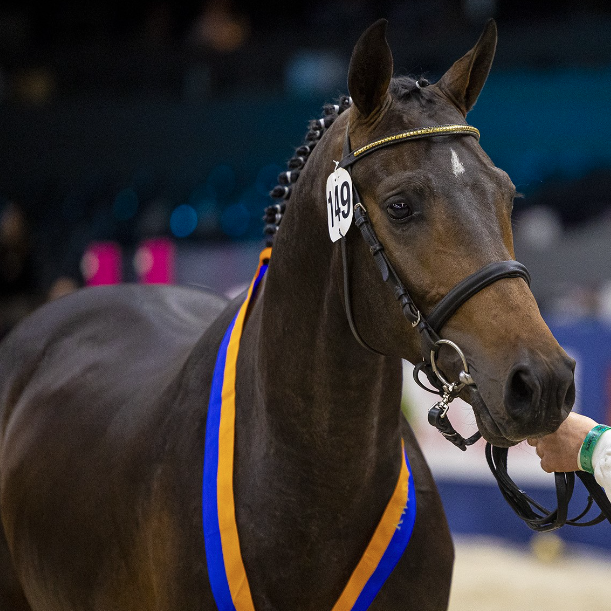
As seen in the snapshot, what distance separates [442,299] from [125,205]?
939 centimetres

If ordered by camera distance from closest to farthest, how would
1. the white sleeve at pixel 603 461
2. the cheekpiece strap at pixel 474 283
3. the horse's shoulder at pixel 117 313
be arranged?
the cheekpiece strap at pixel 474 283
the white sleeve at pixel 603 461
the horse's shoulder at pixel 117 313

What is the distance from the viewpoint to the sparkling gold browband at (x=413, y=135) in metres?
1.80

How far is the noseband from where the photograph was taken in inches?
64.5

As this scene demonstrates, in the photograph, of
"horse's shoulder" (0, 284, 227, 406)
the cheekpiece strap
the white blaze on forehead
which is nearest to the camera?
the cheekpiece strap

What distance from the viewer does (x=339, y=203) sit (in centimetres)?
186

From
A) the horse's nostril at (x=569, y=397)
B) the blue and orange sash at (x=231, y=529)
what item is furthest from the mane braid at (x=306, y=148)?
the horse's nostril at (x=569, y=397)

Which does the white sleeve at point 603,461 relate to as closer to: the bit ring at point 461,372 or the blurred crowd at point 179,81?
the bit ring at point 461,372

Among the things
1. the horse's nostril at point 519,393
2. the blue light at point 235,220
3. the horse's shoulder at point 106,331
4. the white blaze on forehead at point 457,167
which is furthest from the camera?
the blue light at point 235,220

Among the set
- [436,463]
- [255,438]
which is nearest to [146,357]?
[255,438]

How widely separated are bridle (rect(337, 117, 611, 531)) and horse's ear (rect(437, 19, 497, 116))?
6.3 inches

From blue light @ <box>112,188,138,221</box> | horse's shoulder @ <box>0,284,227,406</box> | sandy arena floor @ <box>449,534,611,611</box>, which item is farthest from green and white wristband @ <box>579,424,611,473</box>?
blue light @ <box>112,188,138,221</box>

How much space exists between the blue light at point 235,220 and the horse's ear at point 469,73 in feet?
24.6

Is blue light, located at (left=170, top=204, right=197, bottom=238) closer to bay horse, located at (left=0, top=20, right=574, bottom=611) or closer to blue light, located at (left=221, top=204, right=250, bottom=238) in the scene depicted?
blue light, located at (left=221, top=204, right=250, bottom=238)

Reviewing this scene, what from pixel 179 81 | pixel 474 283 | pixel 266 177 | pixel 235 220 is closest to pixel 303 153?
pixel 474 283
